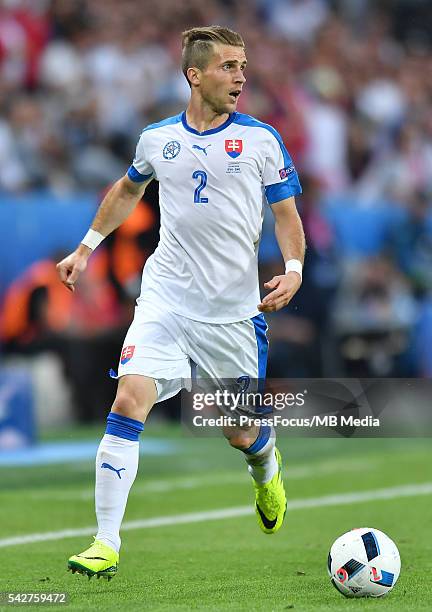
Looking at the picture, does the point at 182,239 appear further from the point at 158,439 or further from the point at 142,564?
the point at 158,439

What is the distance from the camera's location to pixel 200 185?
704 centimetres

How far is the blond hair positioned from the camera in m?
7.06

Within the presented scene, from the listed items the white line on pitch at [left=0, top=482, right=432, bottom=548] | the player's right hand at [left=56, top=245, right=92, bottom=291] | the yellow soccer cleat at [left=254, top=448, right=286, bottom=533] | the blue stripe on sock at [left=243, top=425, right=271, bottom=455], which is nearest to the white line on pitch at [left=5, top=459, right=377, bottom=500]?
the white line on pitch at [left=0, top=482, right=432, bottom=548]

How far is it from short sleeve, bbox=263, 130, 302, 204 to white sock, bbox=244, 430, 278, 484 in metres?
1.56

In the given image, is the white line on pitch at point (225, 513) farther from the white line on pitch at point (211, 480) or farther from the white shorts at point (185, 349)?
the white shorts at point (185, 349)

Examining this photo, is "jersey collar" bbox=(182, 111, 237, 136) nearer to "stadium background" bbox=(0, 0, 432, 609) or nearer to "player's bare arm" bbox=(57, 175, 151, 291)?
"player's bare arm" bbox=(57, 175, 151, 291)

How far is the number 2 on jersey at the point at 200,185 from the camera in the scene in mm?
7027

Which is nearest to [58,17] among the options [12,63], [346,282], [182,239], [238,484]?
[12,63]

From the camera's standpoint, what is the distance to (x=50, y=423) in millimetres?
15172

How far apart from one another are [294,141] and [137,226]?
2959mm

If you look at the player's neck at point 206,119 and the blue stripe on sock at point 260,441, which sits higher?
the player's neck at point 206,119

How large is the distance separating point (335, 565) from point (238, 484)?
526 centimetres

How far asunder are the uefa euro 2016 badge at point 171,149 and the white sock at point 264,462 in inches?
71.7

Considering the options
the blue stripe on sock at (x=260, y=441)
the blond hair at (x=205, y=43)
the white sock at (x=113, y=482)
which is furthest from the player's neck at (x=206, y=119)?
the blue stripe on sock at (x=260, y=441)
